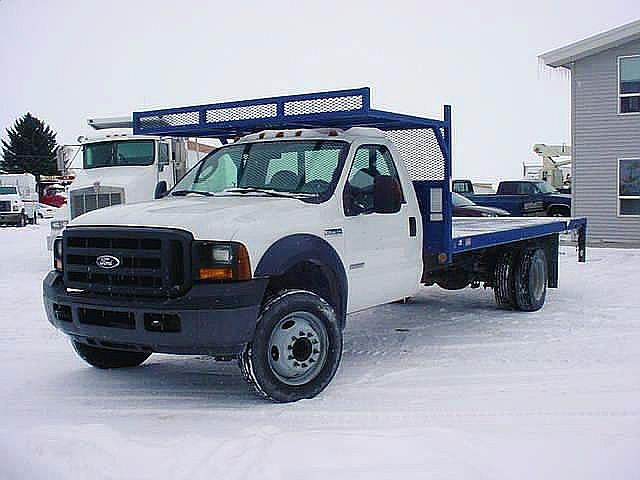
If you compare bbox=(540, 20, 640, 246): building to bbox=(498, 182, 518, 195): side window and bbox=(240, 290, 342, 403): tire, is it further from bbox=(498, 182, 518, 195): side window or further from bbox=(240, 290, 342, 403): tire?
bbox=(240, 290, 342, 403): tire

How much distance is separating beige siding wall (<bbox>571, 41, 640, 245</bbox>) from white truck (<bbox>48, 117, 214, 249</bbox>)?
10.9 metres

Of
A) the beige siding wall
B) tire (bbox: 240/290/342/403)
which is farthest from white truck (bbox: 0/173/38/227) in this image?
tire (bbox: 240/290/342/403)

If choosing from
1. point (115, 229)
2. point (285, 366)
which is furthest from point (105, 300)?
point (285, 366)

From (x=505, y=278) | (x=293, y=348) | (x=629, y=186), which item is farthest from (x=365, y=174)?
(x=629, y=186)

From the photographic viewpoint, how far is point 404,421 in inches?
219

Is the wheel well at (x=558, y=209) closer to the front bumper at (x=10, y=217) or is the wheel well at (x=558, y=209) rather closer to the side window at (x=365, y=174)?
the side window at (x=365, y=174)

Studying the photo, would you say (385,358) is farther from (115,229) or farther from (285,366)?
(115,229)

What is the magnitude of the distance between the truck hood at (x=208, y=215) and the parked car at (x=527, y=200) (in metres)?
19.8

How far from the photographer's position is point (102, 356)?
7.26 metres

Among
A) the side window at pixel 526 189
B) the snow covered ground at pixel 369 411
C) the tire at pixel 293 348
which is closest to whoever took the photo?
the snow covered ground at pixel 369 411

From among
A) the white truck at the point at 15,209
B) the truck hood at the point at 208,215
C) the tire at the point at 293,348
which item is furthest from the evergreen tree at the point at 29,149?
the tire at the point at 293,348

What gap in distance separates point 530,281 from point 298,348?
5049 millimetres

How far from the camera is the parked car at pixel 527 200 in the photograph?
84.8ft

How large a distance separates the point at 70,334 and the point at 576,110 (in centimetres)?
1757
